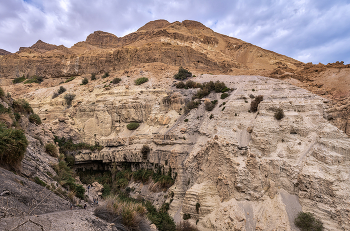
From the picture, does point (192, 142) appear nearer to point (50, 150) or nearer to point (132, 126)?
point (132, 126)

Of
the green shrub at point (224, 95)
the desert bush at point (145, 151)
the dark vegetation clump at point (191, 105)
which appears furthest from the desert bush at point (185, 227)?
the green shrub at point (224, 95)

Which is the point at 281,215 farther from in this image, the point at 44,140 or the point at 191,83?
the point at 191,83

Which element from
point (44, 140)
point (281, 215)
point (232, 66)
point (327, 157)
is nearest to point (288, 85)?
point (327, 157)

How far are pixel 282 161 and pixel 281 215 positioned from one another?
3339 millimetres

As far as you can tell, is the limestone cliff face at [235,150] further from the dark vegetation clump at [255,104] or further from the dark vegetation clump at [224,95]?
the dark vegetation clump at [224,95]

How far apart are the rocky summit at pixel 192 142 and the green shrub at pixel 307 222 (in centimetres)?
27

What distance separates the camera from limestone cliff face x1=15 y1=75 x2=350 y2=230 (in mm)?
11844

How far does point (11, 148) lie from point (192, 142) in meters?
14.1

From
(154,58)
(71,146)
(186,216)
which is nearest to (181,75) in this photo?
(154,58)

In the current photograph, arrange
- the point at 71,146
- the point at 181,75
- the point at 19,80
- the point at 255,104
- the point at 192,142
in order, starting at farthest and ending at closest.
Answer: the point at 19,80, the point at 181,75, the point at 71,146, the point at 192,142, the point at 255,104

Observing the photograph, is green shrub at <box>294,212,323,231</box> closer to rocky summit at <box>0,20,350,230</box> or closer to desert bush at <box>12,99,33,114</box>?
rocky summit at <box>0,20,350,230</box>

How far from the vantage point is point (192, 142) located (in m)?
19.5

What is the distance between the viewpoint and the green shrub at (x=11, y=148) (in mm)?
7827

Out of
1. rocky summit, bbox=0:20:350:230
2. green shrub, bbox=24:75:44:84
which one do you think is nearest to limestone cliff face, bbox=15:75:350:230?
rocky summit, bbox=0:20:350:230
